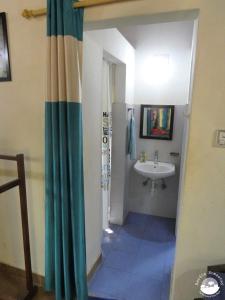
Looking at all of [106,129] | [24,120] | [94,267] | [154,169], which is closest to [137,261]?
[94,267]

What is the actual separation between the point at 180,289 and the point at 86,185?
→ 3.32ft

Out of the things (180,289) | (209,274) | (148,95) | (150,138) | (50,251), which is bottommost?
(180,289)

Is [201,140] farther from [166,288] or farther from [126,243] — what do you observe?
[126,243]

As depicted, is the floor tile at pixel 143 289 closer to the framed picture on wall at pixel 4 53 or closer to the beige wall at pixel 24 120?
the beige wall at pixel 24 120

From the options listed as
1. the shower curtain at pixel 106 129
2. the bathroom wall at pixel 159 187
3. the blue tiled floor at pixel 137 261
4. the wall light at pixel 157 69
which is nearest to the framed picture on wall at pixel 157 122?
the bathroom wall at pixel 159 187

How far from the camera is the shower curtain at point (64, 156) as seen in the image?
1.26 meters

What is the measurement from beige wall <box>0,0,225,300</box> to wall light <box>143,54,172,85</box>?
1.51 m

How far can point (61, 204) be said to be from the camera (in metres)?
1.45

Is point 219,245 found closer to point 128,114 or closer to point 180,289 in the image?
point 180,289

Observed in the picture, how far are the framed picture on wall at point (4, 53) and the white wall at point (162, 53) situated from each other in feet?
4.78

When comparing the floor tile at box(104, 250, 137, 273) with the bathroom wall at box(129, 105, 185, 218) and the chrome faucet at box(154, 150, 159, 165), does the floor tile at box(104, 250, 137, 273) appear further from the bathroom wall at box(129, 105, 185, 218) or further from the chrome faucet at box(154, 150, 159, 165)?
the chrome faucet at box(154, 150, 159, 165)

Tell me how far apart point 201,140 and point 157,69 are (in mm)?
1736

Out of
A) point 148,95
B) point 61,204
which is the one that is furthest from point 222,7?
point 148,95

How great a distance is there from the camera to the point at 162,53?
2.61 m
